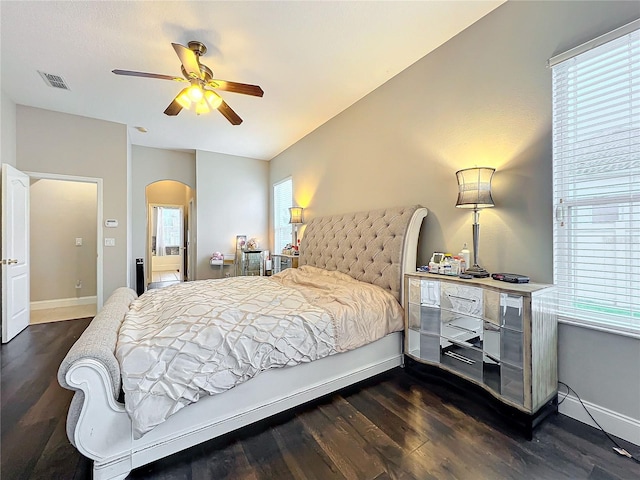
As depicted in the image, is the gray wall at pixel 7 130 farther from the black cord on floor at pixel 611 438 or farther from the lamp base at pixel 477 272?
the black cord on floor at pixel 611 438

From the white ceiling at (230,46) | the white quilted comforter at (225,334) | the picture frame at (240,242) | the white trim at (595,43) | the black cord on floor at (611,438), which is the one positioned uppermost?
the white ceiling at (230,46)

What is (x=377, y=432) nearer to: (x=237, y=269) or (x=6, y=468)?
(x=6, y=468)

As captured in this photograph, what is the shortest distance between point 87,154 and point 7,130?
795mm

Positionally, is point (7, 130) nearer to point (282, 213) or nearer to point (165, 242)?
point (282, 213)

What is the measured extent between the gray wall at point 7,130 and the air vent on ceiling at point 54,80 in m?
0.69

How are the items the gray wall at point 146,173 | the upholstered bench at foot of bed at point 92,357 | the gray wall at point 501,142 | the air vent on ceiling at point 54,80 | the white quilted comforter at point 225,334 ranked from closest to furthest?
1. the upholstered bench at foot of bed at point 92,357
2. the white quilted comforter at point 225,334
3. the gray wall at point 501,142
4. the air vent on ceiling at point 54,80
5. the gray wall at point 146,173

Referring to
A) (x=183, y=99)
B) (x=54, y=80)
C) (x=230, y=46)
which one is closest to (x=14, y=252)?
(x=54, y=80)

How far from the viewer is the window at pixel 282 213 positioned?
5383 mm

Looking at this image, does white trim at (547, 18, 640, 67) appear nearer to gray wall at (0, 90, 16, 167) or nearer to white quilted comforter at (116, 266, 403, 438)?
white quilted comforter at (116, 266, 403, 438)

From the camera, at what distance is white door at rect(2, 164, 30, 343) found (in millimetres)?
3098

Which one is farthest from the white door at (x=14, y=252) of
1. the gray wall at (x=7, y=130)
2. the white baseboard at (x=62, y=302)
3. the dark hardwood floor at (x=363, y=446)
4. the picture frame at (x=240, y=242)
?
the picture frame at (x=240, y=242)

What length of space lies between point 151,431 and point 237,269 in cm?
438

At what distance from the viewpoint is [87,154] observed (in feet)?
13.2

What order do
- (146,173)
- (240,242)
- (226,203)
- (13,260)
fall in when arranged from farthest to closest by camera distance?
(240,242) < (226,203) < (146,173) < (13,260)
